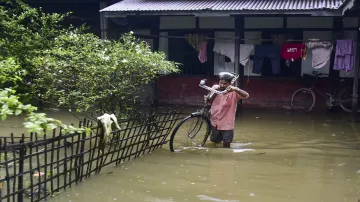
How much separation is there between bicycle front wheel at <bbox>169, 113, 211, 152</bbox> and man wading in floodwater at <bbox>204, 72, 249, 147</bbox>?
191mm

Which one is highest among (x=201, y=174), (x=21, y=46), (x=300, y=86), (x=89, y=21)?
(x=89, y=21)

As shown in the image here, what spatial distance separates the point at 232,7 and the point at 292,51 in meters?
2.31

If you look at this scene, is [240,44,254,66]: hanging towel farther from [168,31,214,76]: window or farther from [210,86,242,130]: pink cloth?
[210,86,242,130]: pink cloth

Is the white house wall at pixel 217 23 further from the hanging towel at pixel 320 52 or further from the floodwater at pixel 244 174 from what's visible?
the floodwater at pixel 244 174

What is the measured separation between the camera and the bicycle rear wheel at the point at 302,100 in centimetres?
1325

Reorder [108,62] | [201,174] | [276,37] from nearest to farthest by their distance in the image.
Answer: [201,174]
[108,62]
[276,37]

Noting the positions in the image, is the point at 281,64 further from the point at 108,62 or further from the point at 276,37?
the point at 108,62

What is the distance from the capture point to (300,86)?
13766 millimetres

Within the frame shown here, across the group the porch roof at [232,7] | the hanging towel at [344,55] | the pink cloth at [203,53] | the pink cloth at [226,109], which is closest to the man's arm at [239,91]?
the pink cloth at [226,109]

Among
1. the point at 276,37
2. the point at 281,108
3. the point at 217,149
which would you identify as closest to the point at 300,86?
the point at 281,108

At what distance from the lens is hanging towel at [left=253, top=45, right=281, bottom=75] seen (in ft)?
43.2

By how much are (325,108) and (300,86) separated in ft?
3.32

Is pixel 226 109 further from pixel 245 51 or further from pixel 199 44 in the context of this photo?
pixel 199 44

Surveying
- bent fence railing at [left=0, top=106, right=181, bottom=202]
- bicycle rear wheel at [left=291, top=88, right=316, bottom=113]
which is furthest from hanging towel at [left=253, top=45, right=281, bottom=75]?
bent fence railing at [left=0, top=106, right=181, bottom=202]
